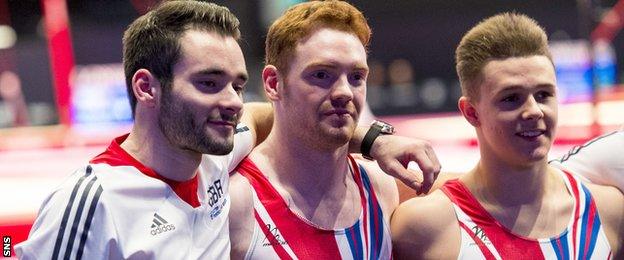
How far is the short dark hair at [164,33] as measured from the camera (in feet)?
9.25

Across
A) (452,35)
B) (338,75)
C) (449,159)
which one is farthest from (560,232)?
(452,35)

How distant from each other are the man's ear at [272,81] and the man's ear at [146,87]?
0.53 meters

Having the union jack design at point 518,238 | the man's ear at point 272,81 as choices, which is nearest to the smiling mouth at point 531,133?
the union jack design at point 518,238

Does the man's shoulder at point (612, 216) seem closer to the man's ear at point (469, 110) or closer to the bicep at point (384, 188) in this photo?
the man's ear at point (469, 110)

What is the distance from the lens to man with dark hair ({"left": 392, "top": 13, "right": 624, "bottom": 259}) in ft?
10.7

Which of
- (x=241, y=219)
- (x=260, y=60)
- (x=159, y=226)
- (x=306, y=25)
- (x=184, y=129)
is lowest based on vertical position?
(x=260, y=60)

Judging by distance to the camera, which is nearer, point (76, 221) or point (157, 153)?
point (76, 221)

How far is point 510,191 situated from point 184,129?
1221mm

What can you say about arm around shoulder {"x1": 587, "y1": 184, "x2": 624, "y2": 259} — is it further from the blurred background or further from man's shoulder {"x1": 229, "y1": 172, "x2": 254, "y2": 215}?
the blurred background

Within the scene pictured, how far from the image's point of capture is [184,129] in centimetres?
280

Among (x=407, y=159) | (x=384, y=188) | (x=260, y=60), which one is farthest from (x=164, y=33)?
(x=260, y=60)

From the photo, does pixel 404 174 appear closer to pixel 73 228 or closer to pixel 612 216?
pixel 612 216

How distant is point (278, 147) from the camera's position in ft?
Answer: 10.8

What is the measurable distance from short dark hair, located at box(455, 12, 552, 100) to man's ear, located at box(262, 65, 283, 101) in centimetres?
67
